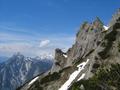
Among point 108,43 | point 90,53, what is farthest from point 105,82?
point 90,53

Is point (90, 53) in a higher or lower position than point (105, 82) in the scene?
higher

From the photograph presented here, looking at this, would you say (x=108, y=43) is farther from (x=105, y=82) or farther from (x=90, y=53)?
(x=90, y=53)

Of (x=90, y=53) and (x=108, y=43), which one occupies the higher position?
(x=90, y=53)

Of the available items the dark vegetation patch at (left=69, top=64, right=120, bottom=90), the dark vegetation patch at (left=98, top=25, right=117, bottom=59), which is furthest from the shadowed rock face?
the dark vegetation patch at (left=69, top=64, right=120, bottom=90)

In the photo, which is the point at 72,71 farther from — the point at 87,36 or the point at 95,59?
the point at 87,36

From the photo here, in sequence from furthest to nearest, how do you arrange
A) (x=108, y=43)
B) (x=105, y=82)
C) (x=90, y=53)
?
(x=90, y=53) < (x=108, y=43) < (x=105, y=82)

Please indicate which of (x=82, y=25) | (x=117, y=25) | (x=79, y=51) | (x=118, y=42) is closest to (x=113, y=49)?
(x=118, y=42)

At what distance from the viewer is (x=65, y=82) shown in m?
90.8

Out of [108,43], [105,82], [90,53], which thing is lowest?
[105,82]

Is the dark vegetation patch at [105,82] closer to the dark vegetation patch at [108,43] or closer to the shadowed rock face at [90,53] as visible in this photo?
the shadowed rock face at [90,53]

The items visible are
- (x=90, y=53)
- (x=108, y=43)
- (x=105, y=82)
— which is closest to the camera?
(x=105, y=82)

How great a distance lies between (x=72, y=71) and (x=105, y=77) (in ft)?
124

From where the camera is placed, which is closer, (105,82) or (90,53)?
(105,82)

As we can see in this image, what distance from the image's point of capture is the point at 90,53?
106 m
